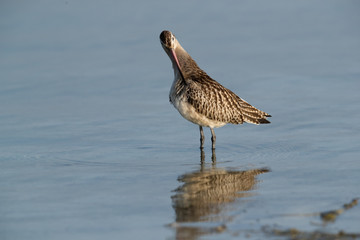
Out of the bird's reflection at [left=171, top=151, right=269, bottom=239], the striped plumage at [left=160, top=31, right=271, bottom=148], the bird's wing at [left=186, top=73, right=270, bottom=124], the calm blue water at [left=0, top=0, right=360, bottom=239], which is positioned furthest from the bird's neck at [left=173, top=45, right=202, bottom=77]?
the bird's reflection at [left=171, top=151, right=269, bottom=239]

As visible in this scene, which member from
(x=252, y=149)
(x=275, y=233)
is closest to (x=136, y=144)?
(x=252, y=149)

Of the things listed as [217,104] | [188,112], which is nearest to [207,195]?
[188,112]

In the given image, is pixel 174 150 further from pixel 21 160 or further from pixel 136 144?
pixel 21 160

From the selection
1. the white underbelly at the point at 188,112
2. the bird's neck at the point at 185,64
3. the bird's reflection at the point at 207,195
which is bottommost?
the bird's reflection at the point at 207,195

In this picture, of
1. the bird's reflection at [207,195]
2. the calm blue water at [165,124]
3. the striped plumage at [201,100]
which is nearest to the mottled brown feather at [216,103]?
the striped plumage at [201,100]

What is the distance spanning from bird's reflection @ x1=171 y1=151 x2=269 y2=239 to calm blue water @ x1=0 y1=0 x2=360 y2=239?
0.07 ft

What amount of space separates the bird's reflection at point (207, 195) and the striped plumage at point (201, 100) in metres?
1.05

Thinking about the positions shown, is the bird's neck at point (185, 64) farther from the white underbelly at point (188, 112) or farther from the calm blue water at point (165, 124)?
the calm blue water at point (165, 124)

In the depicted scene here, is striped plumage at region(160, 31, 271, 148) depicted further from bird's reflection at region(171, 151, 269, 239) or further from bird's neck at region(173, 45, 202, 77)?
bird's reflection at region(171, 151, 269, 239)

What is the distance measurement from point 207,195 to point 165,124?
11.8 ft

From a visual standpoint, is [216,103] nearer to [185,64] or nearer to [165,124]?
[185,64]

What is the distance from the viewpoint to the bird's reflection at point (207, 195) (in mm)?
6879

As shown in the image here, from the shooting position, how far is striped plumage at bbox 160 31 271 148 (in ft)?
34.9

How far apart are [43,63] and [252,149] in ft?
19.7
